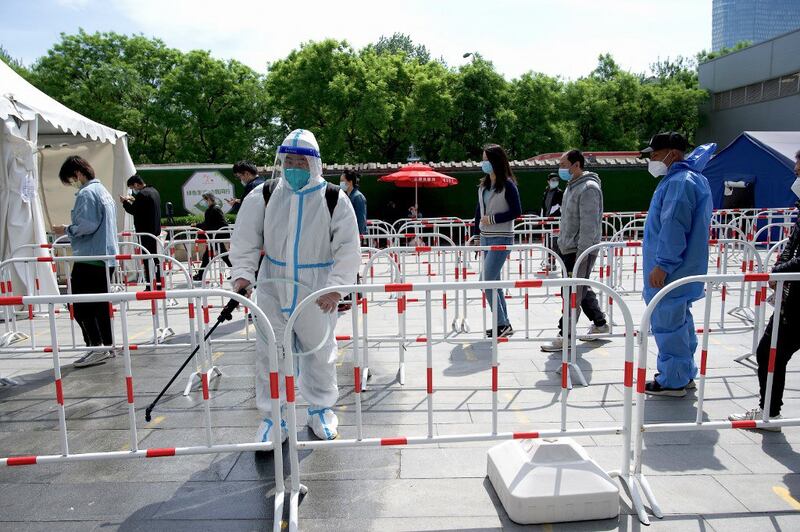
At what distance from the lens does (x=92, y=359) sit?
598 cm

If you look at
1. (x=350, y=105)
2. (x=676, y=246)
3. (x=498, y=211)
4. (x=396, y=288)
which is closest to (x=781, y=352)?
(x=676, y=246)

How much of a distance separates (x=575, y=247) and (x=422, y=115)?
75.1 feet

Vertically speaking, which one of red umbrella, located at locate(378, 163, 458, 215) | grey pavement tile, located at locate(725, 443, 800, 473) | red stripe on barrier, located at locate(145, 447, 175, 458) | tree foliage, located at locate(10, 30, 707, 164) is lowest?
grey pavement tile, located at locate(725, 443, 800, 473)

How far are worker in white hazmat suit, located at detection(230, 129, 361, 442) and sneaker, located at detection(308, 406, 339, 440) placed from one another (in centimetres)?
24

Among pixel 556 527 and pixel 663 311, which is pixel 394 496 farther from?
pixel 663 311

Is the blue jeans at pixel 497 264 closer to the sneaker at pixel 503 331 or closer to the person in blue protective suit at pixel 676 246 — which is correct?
the sneaker at pixel 503 331

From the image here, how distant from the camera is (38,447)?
4051 mm

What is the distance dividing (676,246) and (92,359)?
A: 18.3 ft

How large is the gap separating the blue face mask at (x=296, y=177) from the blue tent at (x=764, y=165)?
15541 mm

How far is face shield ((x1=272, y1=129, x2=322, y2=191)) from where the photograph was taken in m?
3.67

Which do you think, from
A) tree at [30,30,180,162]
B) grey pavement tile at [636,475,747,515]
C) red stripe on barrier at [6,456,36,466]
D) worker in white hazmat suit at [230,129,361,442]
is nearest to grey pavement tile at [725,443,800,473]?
grey pavement tile at [636,475,747,515]

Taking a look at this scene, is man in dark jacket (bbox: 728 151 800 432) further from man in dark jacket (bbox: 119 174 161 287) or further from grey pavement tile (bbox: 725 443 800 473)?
man in dark jacket (bbox: 119 174 161 287)

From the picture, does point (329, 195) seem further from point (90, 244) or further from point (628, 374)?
point (90, 244)

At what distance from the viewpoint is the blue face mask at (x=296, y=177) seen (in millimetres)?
3676
